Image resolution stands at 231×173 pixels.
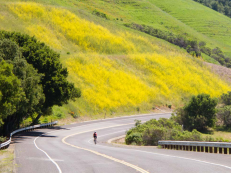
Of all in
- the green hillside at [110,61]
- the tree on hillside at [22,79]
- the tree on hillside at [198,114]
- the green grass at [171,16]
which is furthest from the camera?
the green grass at [171,16]

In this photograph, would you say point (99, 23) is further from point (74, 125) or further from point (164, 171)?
point (164, 171)

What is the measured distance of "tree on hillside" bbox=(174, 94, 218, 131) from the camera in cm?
5003

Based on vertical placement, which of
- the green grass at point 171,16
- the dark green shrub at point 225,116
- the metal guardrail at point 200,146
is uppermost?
the green grass at point 171,16

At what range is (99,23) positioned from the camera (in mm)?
102500

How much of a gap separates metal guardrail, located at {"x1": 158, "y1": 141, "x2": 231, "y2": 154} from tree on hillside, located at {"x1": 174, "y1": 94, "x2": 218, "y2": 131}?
91.5 feet

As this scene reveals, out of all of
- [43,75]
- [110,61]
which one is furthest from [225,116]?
[110,61]

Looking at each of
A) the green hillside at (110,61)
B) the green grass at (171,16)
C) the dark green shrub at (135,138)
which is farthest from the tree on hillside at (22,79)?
the green grass at (171,16)

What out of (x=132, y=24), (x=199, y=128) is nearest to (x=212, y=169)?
(x=199, y=128)

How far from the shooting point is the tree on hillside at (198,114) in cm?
5003

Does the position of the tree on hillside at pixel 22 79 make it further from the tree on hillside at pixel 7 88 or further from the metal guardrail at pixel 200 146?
the metal guardrail at pixel 200 146

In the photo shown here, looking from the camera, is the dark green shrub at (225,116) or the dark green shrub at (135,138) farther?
the dark green shrub at (225,116)

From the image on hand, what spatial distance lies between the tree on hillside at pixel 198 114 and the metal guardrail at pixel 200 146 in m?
27.9

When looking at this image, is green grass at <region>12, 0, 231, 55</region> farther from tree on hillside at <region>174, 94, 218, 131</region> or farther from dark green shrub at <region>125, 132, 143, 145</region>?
dark green shrub at <region>125, 132, 143, 145</region>

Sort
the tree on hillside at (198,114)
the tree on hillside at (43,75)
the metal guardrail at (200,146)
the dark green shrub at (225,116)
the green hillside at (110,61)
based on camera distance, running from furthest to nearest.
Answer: the green hillside at (110,61), the dark green shrub at (225,116), the tree on hillside at (198,114), the tree on hillside at (43,75), the metal guardrail at (200,146)
